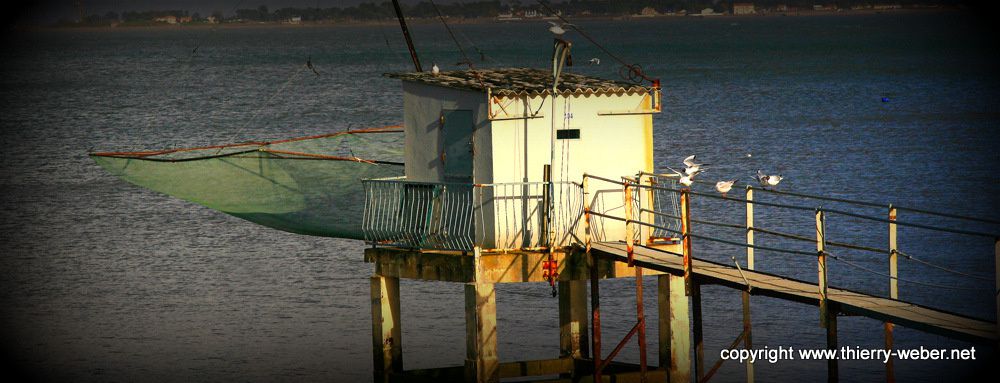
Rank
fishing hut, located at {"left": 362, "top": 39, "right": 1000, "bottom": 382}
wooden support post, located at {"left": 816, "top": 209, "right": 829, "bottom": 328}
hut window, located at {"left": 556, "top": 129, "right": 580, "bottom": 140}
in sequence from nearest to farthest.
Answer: wooden support post, located at {"left": 816, "top": 209, "right": 829, "bottom": 328}, fishing hut, located at {"left": 362, "top": 39, "right": 1000, "bottom": 382}, hut window, located at {"left": 556, "top": 129, "right": 580, "bottom": 140}

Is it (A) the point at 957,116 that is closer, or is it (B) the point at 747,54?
(A) the point at 957,116

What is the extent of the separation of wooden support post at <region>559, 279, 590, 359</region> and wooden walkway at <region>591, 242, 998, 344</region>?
3225 millimetres

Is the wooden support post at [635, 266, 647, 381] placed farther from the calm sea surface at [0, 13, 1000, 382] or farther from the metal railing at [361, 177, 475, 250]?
the calm sea surface at [0, 13, 1000, 382]

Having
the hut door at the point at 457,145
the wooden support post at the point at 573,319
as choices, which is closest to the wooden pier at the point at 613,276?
the wooden support post at the point at 573,319

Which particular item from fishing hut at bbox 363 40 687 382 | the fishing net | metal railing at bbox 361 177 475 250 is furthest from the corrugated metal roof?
the fishing net

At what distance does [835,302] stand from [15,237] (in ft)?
108

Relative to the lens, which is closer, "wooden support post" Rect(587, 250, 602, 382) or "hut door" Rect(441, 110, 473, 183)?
"wooden support post" Rect(587, 250, 602, 382)

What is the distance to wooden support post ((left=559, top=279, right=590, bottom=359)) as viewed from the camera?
27.1 metres

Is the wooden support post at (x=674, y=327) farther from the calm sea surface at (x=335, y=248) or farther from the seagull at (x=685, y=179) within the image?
the calm sea surface at (x=335, y=248)

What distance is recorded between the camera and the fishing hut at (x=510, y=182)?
23547 mm

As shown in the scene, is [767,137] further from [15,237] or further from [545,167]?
[545,167]

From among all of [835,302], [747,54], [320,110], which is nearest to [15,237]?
[835,302]

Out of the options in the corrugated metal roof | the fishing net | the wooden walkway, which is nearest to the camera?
A: the wooden walkway

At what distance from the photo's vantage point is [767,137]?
7075cm
